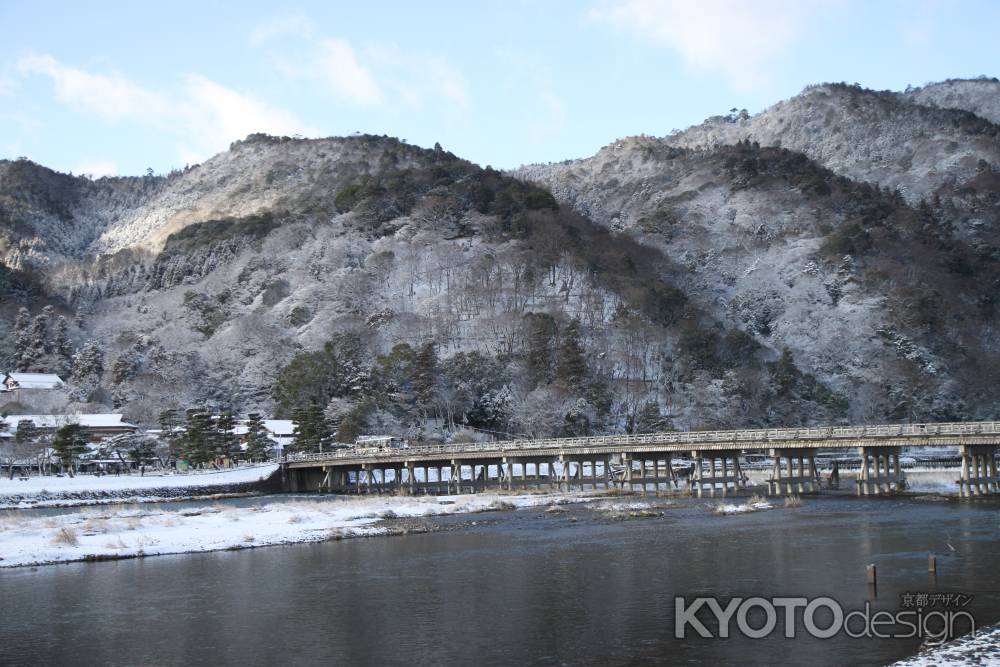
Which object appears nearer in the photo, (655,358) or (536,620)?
(536,620)

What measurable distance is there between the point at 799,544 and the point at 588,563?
8069 millimetres

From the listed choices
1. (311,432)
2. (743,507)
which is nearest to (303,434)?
(311,432)

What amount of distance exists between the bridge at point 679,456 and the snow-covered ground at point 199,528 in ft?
25.3

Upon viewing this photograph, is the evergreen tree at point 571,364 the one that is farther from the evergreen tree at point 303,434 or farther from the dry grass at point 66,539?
the dry grass at point 66,539

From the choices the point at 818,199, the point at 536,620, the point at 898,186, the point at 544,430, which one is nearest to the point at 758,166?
the point at 818,199

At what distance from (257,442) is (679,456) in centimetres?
3991

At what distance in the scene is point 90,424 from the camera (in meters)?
95.4

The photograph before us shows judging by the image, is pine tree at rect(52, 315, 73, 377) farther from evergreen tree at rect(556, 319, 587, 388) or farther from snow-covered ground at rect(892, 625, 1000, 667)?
snow-covered ground at rect(892, 625, 1000, 667)

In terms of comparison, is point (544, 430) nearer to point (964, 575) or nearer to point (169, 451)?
point (169, 451)

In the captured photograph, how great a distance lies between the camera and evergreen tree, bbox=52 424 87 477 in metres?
78.6

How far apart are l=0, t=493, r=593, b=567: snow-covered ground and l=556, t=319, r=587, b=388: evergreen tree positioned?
43779 millimetres

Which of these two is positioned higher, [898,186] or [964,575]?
[898,186]

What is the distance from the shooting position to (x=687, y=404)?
106188 mm

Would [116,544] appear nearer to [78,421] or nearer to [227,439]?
[227,439]
